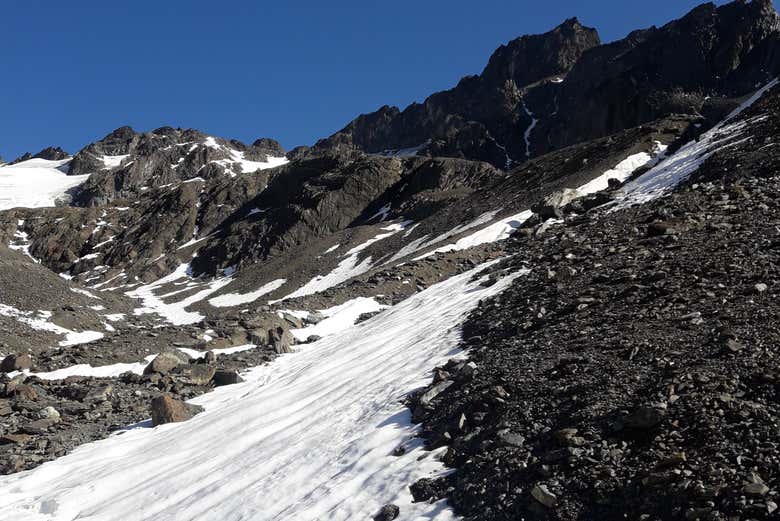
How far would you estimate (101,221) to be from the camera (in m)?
114

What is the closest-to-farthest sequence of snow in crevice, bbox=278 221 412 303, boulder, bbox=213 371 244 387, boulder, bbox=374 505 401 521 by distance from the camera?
boulder, bbox=374 505 401 521
boulder, bbox=213 371 244 387
snow in crevice, bbox=278 221 412 303

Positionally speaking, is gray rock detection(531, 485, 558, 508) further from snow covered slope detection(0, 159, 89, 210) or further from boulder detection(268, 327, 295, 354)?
snow covered slope detection(0, 159, 89, 210)

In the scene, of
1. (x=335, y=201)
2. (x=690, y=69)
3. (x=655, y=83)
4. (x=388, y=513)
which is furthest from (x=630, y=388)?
(x=690, y=69)

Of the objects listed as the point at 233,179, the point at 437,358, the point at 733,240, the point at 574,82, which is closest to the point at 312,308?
the point at 437,358

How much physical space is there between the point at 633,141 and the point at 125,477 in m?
46.1

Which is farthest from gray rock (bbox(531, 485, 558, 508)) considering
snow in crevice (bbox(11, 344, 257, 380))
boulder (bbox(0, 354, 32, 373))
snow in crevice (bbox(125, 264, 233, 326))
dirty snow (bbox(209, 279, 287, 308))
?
dirty snow (bbox(209, 279, 287, 308))

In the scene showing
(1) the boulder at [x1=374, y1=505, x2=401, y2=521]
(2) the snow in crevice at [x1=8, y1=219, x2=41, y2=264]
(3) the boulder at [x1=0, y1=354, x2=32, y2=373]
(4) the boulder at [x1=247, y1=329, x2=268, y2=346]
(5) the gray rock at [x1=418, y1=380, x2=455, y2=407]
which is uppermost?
(2) the snow in crevice at [x1=8, y1=219, x2=41, y2=264]

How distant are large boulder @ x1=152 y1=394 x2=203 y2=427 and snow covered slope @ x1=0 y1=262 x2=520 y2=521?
0.36 metres

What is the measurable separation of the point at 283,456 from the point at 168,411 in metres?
6.38

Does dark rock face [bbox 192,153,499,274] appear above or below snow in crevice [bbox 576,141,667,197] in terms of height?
above

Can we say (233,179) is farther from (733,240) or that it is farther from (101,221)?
(733,240)

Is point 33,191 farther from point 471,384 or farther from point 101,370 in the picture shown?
point 471,384

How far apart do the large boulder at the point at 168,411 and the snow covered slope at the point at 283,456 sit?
14.3 inches

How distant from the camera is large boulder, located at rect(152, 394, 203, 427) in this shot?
14609 millimetres
